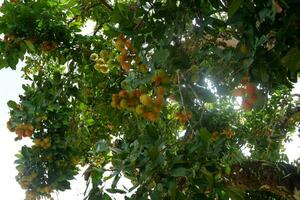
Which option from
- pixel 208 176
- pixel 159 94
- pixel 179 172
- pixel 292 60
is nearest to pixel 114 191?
pixel 179 172

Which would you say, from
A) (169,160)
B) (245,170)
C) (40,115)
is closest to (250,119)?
(245,170)

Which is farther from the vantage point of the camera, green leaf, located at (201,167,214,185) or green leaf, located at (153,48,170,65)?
green leaf, located at (153,48,170,65)

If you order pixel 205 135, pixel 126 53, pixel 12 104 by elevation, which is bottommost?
pixel 205 135

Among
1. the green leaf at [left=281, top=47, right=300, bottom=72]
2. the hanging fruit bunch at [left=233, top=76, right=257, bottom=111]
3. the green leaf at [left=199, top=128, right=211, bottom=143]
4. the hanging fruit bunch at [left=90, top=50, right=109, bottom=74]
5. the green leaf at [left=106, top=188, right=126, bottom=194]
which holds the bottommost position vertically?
the green leaf at [left=106, top=188, right=126, bottom=194]

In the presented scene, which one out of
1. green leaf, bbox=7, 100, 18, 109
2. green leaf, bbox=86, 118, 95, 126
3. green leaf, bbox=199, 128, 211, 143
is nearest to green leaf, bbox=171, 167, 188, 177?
green leaf, bbox=199, 128, 211, 143

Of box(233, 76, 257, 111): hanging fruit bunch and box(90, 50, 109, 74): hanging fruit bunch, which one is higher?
box(90, 50, 109, 74): hanging fruit bunch

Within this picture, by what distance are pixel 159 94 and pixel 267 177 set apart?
109 cm

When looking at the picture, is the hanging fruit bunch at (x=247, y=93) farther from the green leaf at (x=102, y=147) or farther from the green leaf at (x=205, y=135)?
the green leaf at (x=102, y=147)

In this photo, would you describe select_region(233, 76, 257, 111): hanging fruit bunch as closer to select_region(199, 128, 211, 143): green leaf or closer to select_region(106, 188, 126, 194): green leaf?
select_region(199, 128, 211, 143): green leaf

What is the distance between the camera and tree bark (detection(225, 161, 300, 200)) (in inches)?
111

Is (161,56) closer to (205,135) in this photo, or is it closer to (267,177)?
(205,135)

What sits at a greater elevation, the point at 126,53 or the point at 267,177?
the point at 126,53

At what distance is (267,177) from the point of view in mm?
2885

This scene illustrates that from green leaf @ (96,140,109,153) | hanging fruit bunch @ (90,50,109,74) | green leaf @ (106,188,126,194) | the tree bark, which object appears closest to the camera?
green leaf @ (106,188,126,194)
